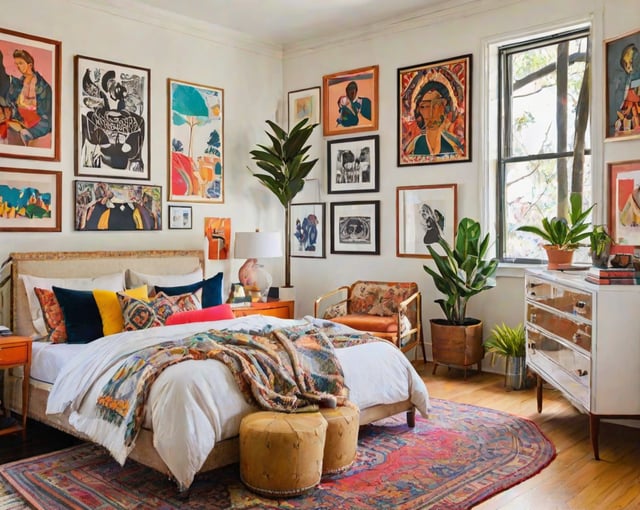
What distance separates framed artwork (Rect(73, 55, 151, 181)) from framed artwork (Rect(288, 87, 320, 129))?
5.82ft

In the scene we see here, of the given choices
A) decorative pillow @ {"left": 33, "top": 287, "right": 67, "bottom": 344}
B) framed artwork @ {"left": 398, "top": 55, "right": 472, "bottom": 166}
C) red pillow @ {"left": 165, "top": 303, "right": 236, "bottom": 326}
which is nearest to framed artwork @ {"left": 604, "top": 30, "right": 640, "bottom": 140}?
framed artwork @ {"left": 398, "top": 55, "right": 472, "bottom": 166}

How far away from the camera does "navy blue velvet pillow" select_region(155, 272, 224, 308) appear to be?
205 inches

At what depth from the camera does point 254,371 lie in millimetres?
3445

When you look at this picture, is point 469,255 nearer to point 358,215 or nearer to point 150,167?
point 358,215

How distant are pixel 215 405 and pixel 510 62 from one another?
13.8 feet

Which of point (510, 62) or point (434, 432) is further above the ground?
point (510, 62)

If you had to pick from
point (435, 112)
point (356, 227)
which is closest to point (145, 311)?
point (356, 227)

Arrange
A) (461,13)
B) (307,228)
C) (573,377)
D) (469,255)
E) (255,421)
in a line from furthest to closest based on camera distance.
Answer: (307,228)
(461,13)
(469,255)
(573,377)
(255,421)

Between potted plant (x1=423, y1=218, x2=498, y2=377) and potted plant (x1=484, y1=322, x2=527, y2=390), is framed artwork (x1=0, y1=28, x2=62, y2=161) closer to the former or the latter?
potted plant (x1=423, y1=218, x2=498, y2=377)

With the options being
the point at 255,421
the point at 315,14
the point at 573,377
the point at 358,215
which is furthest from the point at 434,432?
the point at 315,14

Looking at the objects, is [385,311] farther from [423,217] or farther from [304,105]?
[304,105]

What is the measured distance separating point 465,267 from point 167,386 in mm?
3135

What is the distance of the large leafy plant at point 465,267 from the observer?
5562 millimetres

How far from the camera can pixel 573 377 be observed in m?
3.99
